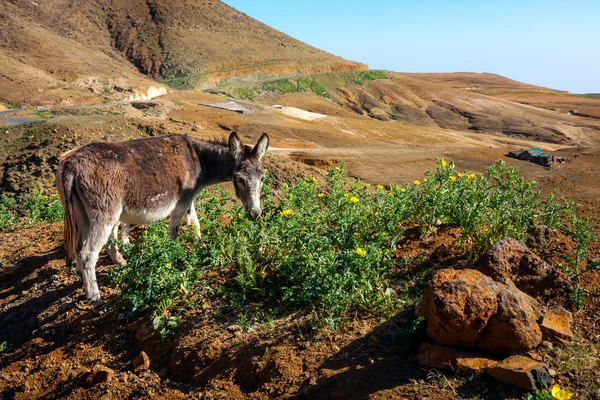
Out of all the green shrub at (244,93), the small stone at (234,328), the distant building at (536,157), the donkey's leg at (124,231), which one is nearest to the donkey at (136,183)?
the donkey's leg at (124,231)

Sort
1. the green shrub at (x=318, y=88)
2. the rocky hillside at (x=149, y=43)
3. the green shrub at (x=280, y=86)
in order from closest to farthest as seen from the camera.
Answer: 1. the rocky hillside at (x=149, y=43)
2. the green shrub at (x=280, y=86)
3. the green shrub at (x=318, y=88)

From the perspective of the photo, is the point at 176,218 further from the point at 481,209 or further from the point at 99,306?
the point at 481,209

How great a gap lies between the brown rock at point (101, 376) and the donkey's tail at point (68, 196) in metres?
1.62

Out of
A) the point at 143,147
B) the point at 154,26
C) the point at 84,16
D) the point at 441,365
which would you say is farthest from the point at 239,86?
the point at 441,365

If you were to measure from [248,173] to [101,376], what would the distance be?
10.4ft

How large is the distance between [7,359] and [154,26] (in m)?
64.5

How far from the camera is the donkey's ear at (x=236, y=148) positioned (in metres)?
6.71

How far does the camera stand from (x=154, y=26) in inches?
2470

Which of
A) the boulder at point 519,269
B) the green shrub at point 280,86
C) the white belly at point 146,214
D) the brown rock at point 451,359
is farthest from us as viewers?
the green shrub at point 280,86

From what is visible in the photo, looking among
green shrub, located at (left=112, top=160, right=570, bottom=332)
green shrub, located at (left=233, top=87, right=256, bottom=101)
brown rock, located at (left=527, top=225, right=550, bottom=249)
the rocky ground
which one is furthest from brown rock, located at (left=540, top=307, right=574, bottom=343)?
green shrub, located at (left=233, top=87, right=256, bottom=101)

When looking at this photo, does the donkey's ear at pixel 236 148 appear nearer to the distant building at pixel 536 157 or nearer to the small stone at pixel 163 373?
the small stone at pixel 163 373

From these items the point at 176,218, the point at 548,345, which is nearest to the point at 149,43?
the point at 176,218

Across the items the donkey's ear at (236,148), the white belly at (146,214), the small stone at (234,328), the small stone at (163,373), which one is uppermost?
the donkey's ear at (236,148)

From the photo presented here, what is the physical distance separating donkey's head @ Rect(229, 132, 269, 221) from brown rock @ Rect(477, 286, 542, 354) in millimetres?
3308
